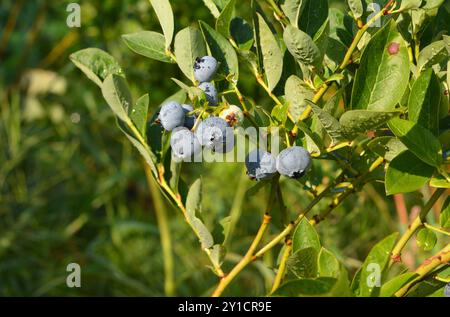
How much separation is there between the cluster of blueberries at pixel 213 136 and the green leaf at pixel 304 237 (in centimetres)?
5

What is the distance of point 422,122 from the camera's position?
0.56 meters

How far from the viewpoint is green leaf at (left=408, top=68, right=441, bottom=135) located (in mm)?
542

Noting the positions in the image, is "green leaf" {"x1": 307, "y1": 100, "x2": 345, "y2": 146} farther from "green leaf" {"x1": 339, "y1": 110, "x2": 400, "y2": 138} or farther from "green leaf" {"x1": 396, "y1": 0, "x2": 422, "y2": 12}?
"green leaf" {"x1": 396, "y1": 0, "x2": 422, "y2": 12}

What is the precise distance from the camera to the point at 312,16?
62 centimetres

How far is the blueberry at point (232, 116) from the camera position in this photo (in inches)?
22.4

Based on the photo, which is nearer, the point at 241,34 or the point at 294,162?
the point at 294,162

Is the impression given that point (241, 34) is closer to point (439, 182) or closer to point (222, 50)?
point (222, 50)

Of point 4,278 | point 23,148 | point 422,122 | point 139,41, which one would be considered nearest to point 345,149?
point 422,122

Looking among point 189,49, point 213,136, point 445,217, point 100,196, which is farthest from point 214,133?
point 100,196

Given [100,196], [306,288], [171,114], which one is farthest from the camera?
[100,196]

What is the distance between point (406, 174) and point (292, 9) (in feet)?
0.55

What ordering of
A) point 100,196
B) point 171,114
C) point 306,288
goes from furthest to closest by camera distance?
1. point 100,196
2. point 171,114
3. point 306,288

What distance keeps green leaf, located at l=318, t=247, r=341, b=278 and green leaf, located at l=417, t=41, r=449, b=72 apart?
0.19 metres

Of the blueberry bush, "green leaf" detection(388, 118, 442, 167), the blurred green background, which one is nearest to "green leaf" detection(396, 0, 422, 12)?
the blueberry bush
